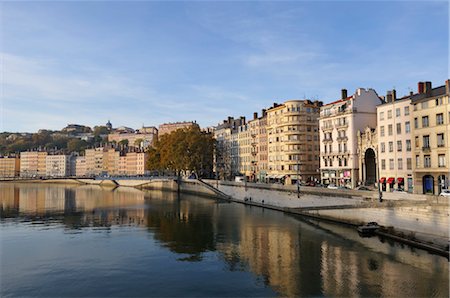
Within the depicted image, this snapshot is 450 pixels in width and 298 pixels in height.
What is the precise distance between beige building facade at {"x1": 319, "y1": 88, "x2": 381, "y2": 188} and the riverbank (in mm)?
14281

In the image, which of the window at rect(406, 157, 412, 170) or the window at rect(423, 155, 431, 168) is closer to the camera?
the window at rect(423, 155, 431, 168)

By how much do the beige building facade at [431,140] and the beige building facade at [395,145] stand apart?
2.99 meters

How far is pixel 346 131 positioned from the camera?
2928 inches

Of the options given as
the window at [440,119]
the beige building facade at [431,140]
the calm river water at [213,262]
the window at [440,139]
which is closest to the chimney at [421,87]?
the beige building facade at [431,140]

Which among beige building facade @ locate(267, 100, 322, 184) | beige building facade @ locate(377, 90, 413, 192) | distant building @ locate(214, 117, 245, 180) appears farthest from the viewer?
distant building @ locate(214, 117, 245, 180)

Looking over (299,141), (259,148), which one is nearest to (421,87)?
(299,141)

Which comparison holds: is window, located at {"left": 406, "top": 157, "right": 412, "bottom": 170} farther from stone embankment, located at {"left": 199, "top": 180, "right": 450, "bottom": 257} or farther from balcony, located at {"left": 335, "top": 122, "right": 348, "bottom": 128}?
balcony, located at {"left": 335, "top": 122, "right": 348, "bottom": 128}

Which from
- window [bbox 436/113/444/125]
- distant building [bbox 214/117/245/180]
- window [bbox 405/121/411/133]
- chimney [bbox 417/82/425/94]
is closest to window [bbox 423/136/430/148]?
window [bbox 436/113/444/125]

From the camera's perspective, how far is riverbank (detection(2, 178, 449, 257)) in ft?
117

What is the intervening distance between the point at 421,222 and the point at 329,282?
1496cm

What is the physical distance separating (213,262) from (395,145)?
3991 cm

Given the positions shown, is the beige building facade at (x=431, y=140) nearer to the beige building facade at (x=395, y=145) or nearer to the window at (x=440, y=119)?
the window at (x=440, y=119)

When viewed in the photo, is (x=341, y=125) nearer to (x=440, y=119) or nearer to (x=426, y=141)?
(x=426, y=141)

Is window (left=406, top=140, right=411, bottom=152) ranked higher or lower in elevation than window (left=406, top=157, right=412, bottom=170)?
higher
